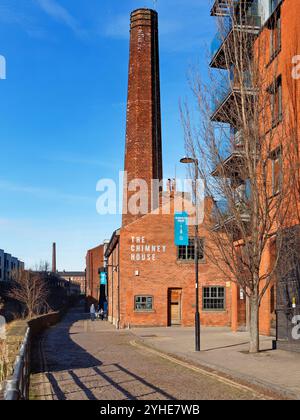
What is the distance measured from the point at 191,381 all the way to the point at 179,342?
10.7m

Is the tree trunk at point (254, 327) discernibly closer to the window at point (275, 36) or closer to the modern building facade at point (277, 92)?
the modern building facade at point (277, 92)

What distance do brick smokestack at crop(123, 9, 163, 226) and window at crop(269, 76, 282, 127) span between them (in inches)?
952

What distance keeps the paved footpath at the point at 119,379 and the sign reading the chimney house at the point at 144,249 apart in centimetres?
1596

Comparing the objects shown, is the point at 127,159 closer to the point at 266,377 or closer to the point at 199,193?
the point at 199,193

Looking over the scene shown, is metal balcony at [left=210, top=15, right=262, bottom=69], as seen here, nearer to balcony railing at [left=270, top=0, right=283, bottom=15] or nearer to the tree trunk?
balcony railing at [left=270, top=0, right=283, bottom=15]

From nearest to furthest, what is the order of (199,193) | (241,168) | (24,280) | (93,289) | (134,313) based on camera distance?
(241,168)
(199,193)
(134,313)
(24,280)
(93,289)

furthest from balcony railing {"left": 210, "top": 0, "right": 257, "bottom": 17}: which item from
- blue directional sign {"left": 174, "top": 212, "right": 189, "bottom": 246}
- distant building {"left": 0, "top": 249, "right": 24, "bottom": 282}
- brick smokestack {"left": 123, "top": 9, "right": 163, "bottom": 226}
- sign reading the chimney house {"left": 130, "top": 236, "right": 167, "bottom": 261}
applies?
distant building {"left": 0, "top": 249, "right": 24, "bottom": 282}

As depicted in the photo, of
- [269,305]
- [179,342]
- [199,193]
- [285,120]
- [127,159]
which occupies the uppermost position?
[127,159]

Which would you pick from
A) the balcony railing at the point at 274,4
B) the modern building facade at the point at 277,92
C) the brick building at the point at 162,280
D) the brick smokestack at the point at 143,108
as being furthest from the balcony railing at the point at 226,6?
the brick smokestack at the point at 143,108

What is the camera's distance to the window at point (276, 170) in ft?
58.0

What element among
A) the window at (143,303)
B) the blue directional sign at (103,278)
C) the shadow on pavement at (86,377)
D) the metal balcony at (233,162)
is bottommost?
the shadow on pavement at (86,377)
